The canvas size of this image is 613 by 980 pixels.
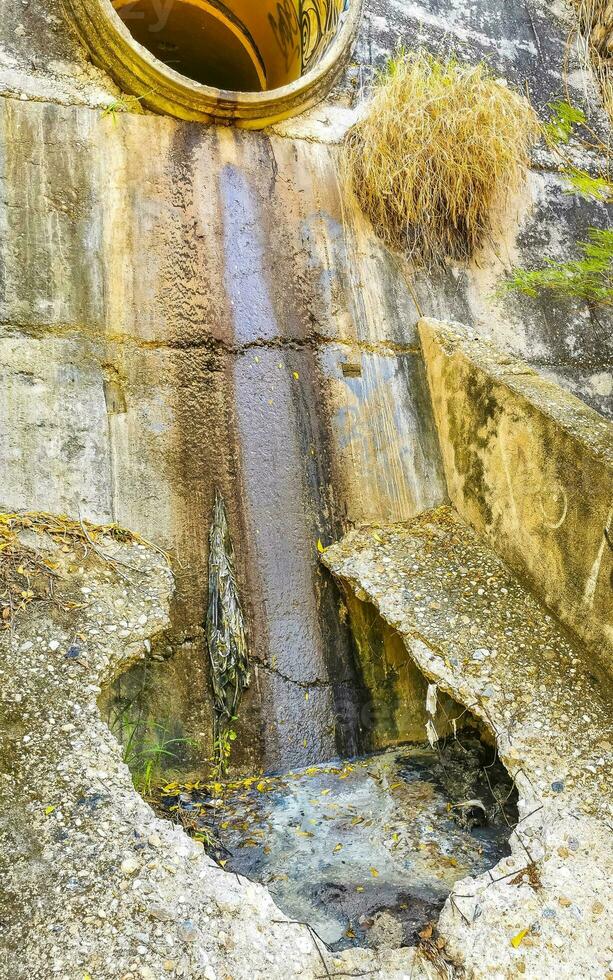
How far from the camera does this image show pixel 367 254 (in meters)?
4.14

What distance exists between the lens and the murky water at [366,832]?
2.49 metres

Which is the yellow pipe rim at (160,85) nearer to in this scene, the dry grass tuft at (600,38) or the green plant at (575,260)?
the green plant at (575,260)

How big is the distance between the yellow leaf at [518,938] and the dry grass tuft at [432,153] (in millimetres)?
3328

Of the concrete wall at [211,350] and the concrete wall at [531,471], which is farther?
the concrete wall at [211,350]

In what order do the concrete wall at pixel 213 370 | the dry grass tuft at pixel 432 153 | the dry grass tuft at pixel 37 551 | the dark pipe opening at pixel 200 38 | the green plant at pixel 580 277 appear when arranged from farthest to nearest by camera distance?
1. the dark pipe opening at pixel 200 38
2. the green plant at pixel 580 277
3. the dry grass tuft at pixel 432 153
4. the concrete wall at pixel 213 370
5. the dry grass tuft at pixel 37 551

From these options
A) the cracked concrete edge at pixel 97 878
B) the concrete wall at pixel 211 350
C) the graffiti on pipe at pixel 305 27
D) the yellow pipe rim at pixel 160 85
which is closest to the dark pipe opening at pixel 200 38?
the graffiti on pipe at pixel 305 27

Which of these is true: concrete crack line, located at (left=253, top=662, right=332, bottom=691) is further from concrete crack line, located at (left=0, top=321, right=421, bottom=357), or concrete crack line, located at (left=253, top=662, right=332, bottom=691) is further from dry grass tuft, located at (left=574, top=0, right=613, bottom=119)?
dry grass tuft, located at (left=574, top=0, right=613, bottom=119)

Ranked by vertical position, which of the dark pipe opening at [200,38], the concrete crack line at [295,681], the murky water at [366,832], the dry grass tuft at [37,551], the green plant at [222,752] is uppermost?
the dark pipe opening at [200,38]

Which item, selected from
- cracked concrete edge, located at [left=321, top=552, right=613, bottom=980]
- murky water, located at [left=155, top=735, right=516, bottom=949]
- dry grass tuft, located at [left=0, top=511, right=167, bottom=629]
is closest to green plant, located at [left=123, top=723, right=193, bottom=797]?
murky water, located at [left=155, top=735, right=516, bottom=949]

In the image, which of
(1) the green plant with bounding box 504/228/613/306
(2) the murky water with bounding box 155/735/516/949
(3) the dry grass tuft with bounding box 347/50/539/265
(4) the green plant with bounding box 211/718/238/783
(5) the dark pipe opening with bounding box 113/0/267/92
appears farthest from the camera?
(5) the dark pipe opening with bounding box 113/0/267/92

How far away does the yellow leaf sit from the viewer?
2248mm

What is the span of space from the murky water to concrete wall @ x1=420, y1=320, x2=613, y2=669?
2.71 ft

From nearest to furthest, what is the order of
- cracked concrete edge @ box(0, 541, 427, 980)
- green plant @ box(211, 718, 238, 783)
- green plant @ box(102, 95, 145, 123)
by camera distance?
cracked concrete edge @ box(0, 541, 427, 980) < green plant @ box(211, 718, 238, 783) < green plant @ box(102, 95, 145, 123)

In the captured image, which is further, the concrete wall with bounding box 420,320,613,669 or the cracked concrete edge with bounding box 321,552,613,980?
the concrete wall with bounding box 420,320,613,669
